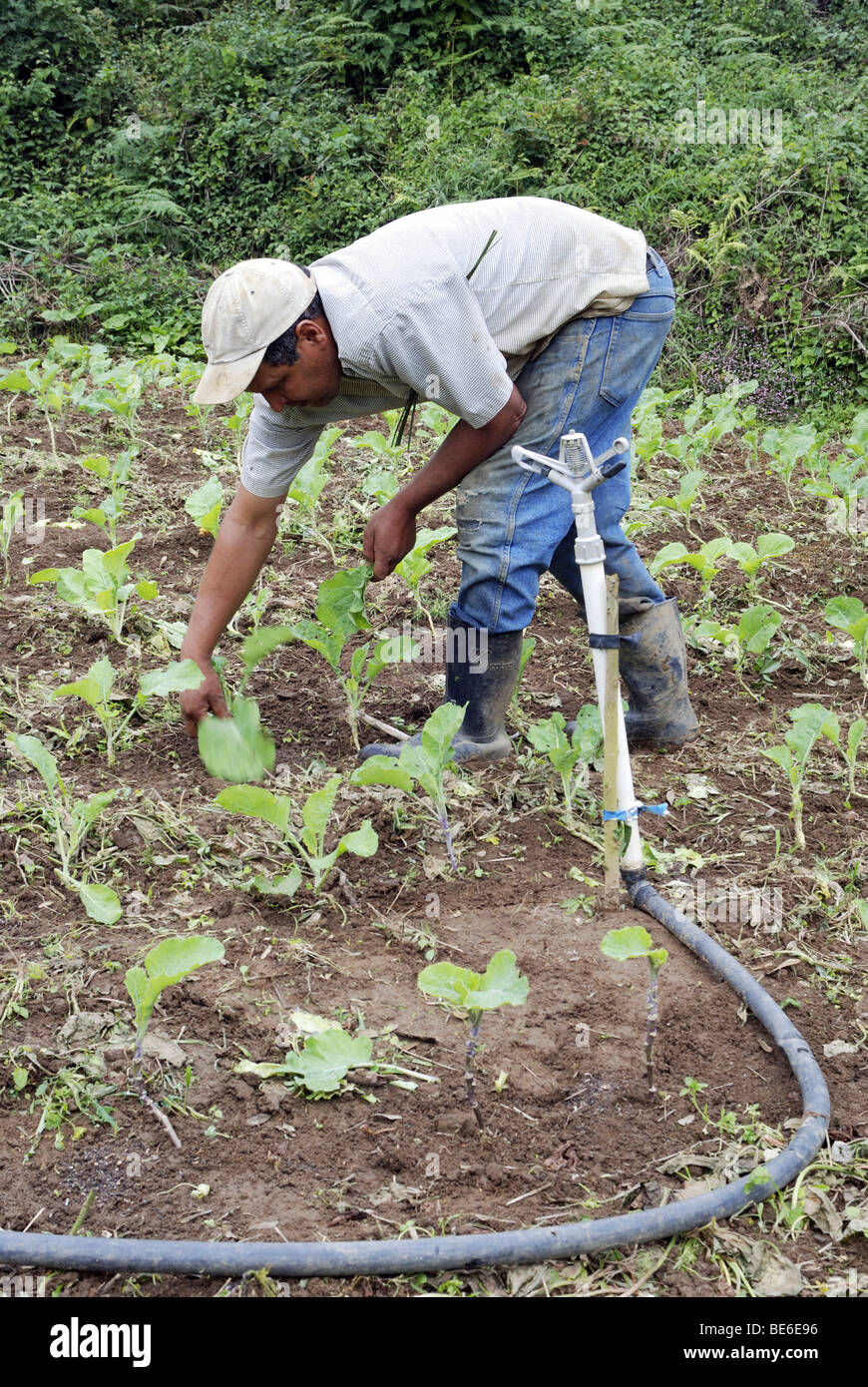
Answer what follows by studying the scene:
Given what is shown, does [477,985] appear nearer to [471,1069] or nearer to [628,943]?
[471,1069]

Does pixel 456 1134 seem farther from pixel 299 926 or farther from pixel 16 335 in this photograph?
pixel 16 335

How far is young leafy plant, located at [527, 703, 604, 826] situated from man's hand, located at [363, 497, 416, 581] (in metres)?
0.53

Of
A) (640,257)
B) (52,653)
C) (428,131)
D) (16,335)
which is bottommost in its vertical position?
(16,335)

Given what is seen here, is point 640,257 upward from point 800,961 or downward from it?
upward

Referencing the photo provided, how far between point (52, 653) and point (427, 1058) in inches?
80.7

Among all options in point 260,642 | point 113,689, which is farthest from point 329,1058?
point 113,689

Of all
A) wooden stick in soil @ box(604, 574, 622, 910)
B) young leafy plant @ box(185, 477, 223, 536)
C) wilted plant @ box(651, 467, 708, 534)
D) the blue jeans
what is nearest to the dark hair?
the blue jeans

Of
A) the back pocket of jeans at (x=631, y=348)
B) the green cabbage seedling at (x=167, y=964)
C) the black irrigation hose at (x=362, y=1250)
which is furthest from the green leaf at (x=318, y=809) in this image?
the back pocket of jeans at (x=631, y=348)

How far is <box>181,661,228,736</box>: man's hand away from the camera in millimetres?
2725

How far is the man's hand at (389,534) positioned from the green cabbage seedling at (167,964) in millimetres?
1067

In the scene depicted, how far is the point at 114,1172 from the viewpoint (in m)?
1.93

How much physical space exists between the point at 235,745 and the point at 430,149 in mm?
7990

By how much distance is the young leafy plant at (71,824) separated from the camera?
95.0 inches

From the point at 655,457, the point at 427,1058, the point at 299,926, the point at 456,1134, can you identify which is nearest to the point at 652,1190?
the point at 456,1134
